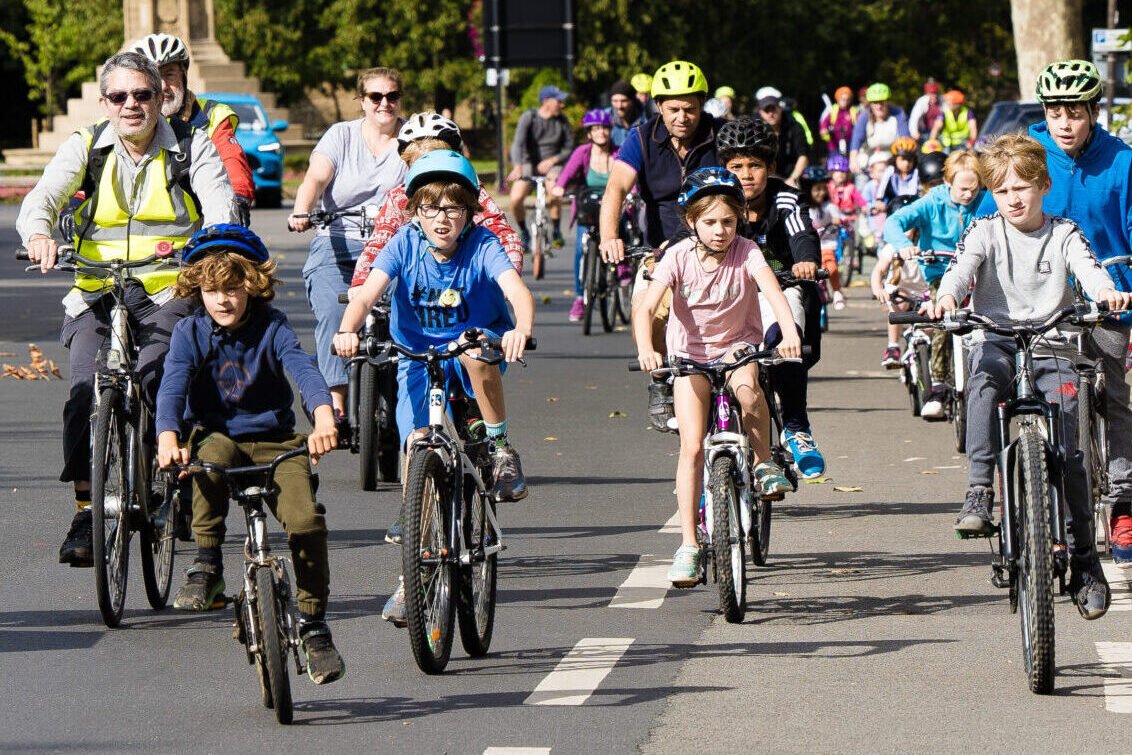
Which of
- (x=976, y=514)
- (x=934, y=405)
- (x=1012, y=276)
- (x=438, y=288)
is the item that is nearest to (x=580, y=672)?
(x=976, y=514)

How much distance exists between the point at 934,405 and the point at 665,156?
10.8ft

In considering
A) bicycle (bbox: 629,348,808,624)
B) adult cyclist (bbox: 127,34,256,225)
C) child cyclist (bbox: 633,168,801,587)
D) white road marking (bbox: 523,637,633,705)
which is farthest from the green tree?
white road marking (bbox: 523,637,633,705)

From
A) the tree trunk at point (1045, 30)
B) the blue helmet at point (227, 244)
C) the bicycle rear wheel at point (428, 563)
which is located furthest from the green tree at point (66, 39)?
the bicycle rear wheel at point (428, 563)

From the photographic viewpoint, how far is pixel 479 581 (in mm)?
7211

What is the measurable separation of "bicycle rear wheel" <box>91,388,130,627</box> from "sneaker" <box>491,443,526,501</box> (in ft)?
4.15

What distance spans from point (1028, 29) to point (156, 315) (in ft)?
77.8

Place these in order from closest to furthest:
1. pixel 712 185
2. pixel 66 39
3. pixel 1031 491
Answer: pixel 1031 491 < pixel 712 185 < pixel 66 39

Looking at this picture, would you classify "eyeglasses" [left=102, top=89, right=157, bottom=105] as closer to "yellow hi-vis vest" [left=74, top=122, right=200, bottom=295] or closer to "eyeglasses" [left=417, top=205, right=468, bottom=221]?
"yellow hi-vis vest" [left=74, top=122, right=200, bottom=295]

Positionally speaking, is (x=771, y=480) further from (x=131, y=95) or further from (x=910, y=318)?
(x=131, y=95)

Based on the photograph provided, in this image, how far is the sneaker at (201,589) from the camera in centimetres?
704

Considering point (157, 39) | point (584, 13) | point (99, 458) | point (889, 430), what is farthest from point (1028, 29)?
point (584, 13)

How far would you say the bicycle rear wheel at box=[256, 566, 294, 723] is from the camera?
20.3ft

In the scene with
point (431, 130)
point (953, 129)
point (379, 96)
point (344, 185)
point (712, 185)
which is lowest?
point (953, 129)

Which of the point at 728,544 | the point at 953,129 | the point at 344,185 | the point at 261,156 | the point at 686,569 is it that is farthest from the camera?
the point at 261,156
